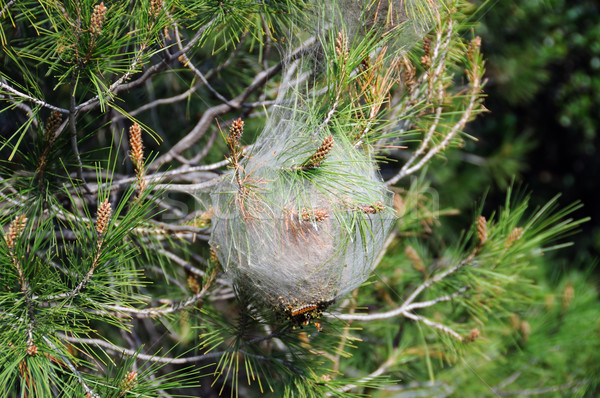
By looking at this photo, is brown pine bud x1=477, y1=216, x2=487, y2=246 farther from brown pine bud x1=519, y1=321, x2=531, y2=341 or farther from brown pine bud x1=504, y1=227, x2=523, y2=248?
brown pine bud x1=519, y1=321, x2=531, y2=341

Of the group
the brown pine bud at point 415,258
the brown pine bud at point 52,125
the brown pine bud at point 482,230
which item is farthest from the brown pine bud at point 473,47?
the brown pine bud at point 52,125

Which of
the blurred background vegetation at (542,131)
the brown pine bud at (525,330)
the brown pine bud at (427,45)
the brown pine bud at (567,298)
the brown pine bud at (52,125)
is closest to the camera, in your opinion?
the brown pine bud at (52,125)

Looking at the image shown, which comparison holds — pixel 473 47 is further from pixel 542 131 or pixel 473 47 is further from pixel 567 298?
pixel 542 131

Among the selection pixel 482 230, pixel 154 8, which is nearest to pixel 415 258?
pixel 482 230

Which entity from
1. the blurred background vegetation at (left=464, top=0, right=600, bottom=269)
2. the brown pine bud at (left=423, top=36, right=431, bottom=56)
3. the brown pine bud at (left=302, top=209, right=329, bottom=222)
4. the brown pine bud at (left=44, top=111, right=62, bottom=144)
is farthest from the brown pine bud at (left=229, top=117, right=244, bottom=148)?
the blurred background vegetation at (left=464, top=0, right=600, bottom=269)

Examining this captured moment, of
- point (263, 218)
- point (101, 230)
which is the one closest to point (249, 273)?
point (263, 218)

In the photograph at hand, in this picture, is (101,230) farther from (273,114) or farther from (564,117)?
(564,117)

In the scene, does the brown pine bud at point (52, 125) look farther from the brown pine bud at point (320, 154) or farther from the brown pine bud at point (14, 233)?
the brown pine bud at point (320, 154)
